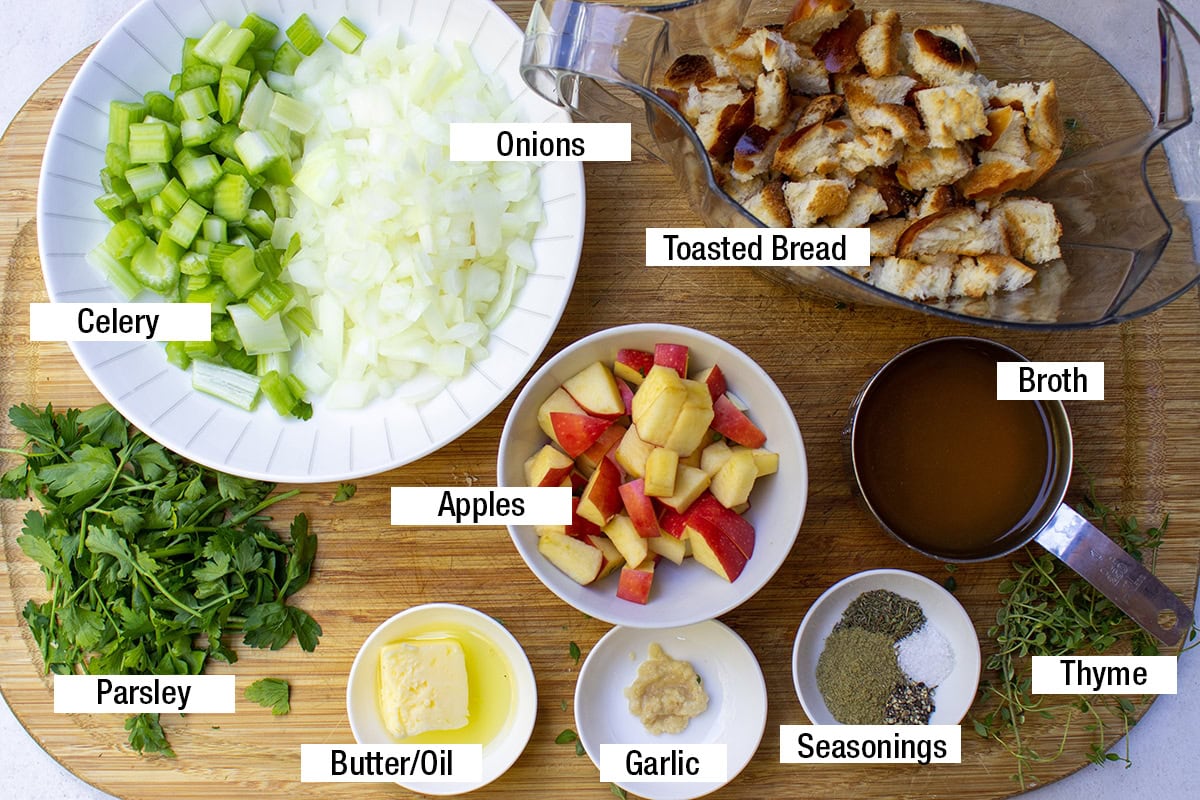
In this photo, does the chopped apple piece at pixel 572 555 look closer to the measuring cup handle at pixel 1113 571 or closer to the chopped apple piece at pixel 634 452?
the chopped apple piece at pixel 634 452

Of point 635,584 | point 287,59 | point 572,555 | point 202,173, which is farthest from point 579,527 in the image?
point 287,59

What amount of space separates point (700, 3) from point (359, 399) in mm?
1028

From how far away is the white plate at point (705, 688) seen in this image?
1.87 metres

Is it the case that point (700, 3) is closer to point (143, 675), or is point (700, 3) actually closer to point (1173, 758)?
point (143, 675)

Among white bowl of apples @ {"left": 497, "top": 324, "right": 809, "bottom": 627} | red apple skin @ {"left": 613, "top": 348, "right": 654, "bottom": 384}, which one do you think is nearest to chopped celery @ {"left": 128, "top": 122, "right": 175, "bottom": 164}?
white bowl of apples @ {"left": 497, "top": 324, "right": 809, "bottom": 627}

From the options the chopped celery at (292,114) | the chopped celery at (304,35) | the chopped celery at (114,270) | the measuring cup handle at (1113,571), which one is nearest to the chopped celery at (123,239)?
the chopped celery at (114,270)

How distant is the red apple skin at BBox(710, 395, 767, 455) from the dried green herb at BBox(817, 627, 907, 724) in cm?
48

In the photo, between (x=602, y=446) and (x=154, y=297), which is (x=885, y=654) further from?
(x=154, y=297)

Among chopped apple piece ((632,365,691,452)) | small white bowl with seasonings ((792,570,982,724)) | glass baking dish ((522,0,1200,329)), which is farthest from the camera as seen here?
small white bowl with seasonings ((792,570,982,724))

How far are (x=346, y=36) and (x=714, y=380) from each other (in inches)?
41.1

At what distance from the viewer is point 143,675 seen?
6.24 ft

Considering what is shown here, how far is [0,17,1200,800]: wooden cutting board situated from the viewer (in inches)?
76.1

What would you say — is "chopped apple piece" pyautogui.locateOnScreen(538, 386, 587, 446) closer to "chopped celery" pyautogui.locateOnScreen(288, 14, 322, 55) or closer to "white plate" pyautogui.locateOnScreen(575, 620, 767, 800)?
"white plate" pyautogui.locateOnScreen(575, 620, 767, 800)

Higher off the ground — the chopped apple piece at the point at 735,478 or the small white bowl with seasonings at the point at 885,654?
the chopped apple piece at the point at 735,478
